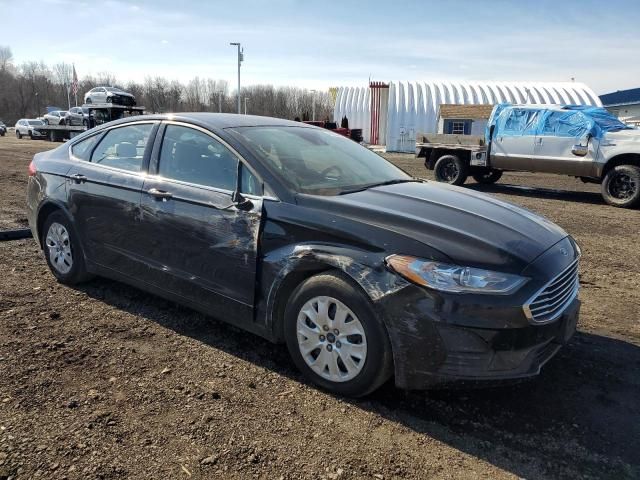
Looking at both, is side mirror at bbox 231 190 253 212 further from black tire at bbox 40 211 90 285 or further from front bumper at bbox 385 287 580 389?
black tire at bbox 40 211 90 285

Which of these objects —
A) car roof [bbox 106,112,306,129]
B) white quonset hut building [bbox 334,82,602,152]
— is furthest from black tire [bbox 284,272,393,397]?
white quonset hut building [bbox 334,82,602,152]

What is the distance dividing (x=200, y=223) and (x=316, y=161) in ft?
3.15

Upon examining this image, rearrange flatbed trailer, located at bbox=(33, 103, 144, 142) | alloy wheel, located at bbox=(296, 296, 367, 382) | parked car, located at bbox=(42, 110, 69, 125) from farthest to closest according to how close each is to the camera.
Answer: parked car, located at bbox=(42, 110, 69, 125), flatbed trailer, located at bbox=(33, 103, 144, 142), alloy wheel, located at bbox=(296, 296, 367, 382)

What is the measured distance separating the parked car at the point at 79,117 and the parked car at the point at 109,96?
2.94 ft

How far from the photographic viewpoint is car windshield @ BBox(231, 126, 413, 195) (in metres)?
3.40

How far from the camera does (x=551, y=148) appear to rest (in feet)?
40.5

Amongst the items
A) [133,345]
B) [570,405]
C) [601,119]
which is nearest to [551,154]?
[601,119]

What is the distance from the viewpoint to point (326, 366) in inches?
120

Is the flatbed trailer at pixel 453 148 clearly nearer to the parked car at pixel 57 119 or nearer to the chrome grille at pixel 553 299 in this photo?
the chrome grille at pixel 553 299

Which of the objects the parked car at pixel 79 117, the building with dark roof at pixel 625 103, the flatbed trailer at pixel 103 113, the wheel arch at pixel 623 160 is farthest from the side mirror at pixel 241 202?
the building with dark roof at pixel 625 103

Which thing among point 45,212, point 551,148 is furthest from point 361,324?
point 551,148

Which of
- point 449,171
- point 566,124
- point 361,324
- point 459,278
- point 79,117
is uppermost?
point 566,124

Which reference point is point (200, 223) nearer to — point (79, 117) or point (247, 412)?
point (247, 412)

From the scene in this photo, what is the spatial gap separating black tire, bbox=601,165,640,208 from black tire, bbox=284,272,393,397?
10350mm
